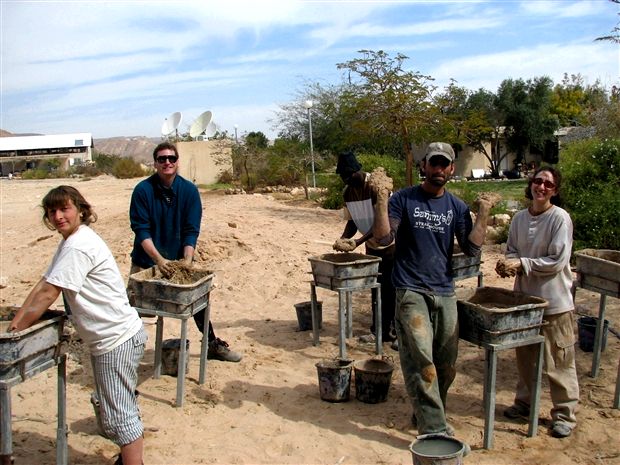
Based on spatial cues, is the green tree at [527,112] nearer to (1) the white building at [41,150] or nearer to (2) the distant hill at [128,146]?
(1) the white building at [41,150]

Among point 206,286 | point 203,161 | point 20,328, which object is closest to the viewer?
point 20,328

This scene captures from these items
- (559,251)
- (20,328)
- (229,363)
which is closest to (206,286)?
→ (229,363)

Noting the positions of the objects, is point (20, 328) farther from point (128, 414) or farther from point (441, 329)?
point (441, 329)

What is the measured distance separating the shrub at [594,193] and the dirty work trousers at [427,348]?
712cm

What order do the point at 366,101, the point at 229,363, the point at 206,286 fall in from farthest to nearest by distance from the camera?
1. the point at 366,101
2. the point at 229,363
3. the point at 206,286

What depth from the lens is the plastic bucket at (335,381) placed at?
523cm

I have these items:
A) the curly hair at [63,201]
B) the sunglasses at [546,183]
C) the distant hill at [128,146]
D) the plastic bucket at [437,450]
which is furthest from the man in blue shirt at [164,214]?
the distant hill at [128,146]

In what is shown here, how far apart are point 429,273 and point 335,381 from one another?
57.3 inches

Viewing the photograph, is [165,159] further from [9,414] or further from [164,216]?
[9,414]

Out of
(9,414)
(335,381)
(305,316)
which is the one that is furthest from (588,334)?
(9,414)

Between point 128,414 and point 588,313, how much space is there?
222 inches

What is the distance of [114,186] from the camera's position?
2619cm

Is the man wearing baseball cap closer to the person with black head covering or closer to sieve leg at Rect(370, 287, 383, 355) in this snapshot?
the person with black head covering

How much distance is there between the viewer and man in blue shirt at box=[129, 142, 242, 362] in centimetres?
524
